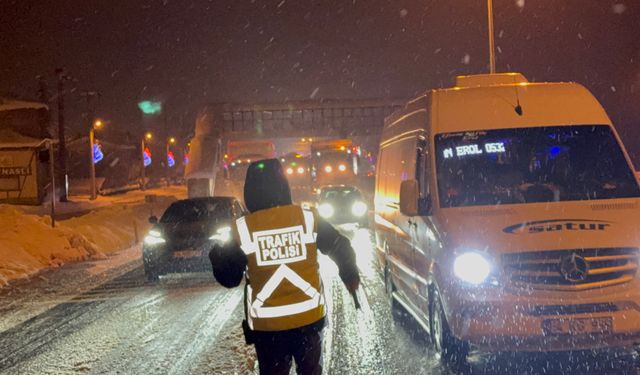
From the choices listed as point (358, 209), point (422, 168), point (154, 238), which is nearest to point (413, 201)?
point (422, 168)

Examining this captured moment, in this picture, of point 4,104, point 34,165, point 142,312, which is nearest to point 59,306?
point 142,312

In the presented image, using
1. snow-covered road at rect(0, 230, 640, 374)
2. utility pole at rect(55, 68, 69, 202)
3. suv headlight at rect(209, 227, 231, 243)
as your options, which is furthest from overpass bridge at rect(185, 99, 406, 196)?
snow-covered road at rect(0, 230, 640, 374)

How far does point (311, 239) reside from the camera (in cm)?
428

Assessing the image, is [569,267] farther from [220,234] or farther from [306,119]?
[306,119]

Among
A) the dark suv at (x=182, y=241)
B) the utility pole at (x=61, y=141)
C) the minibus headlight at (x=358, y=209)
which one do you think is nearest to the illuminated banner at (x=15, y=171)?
the utility pole at (x=61, y=141)

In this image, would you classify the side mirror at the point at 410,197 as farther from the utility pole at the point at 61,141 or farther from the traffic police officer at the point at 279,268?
the utility pole at the point at 61,141

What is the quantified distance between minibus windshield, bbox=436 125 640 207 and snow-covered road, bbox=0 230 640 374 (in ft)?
5.21

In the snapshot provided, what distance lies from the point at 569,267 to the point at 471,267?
2.65 feet

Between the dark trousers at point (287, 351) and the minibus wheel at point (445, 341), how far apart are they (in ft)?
9.68

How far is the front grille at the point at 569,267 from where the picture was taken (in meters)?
6.53

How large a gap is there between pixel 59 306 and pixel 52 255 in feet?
25.0

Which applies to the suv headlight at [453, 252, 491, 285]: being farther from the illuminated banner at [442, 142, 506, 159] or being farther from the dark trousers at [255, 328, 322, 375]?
the dark trousers at [255, 328, 322, 375]

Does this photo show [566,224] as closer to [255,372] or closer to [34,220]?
[255,372]

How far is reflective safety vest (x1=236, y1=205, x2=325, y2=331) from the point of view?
13.7 ft
